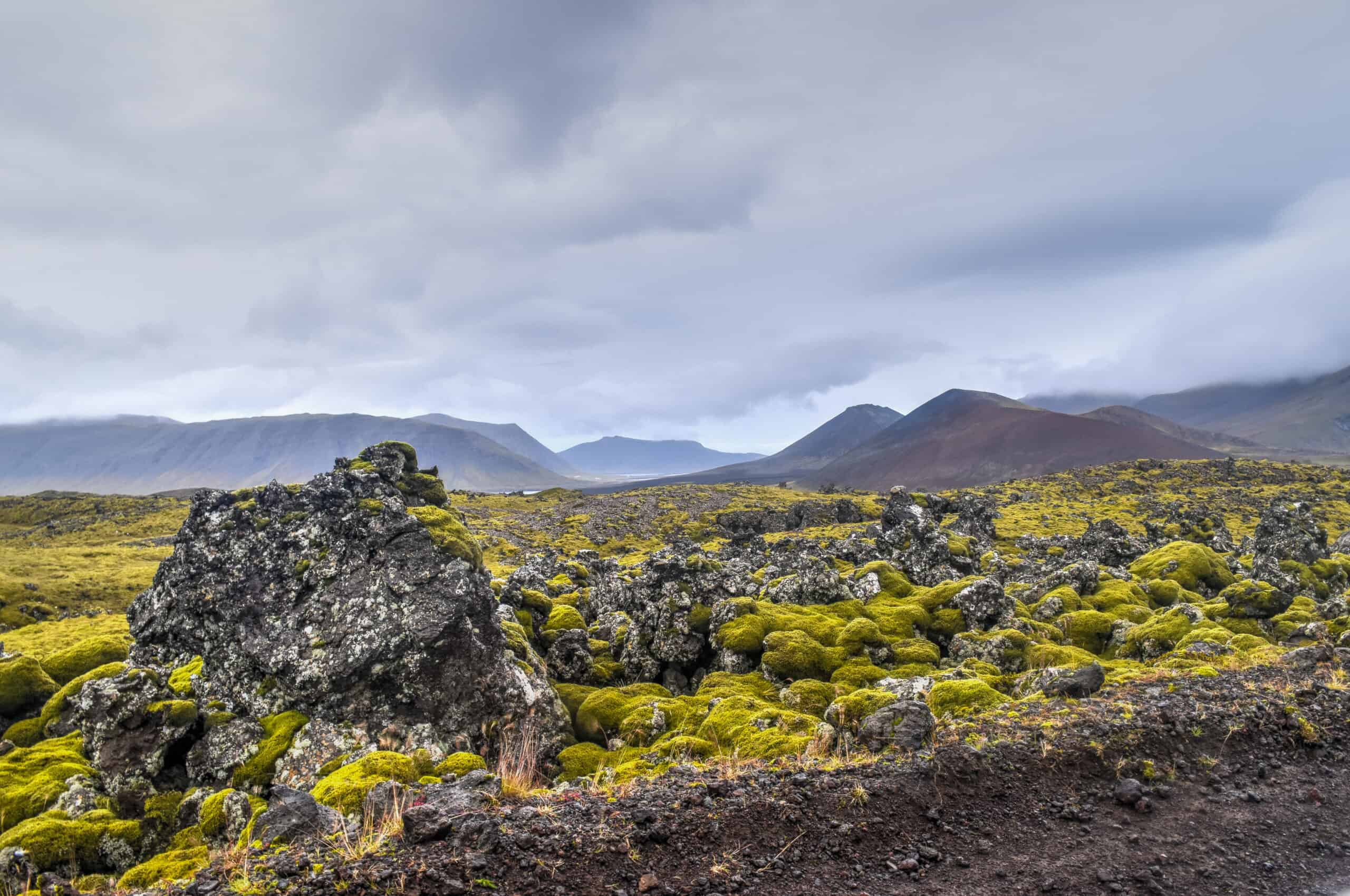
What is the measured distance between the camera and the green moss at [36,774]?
11.5m

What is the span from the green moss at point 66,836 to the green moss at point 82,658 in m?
8.30

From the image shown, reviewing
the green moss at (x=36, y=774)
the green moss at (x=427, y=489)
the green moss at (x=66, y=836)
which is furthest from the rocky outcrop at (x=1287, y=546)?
the green moss at (x=36, y=774)

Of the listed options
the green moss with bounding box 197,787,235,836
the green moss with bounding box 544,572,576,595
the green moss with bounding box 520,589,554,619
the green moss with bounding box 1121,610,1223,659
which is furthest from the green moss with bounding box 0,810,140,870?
the green moss with bounding box 1121,610,1223,659

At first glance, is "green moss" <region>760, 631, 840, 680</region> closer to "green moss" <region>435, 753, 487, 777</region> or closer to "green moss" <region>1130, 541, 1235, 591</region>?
"green moss" <region>435, 753, 487, 777</region>

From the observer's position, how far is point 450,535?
54.6ft

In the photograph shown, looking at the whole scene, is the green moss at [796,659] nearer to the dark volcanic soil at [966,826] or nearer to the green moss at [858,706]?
the green moss at [858,706]

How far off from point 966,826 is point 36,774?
17.5 metres

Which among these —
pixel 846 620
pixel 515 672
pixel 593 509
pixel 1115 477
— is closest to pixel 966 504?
pixel 846 620

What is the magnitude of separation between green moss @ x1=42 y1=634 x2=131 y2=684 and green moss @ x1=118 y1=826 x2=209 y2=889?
10463mm

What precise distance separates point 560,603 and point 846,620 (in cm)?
1133

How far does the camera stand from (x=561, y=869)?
753 cm

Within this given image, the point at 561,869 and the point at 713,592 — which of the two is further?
the point at 713,592

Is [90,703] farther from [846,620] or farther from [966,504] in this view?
[966,504]

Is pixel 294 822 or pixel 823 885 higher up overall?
pixel 294 822
